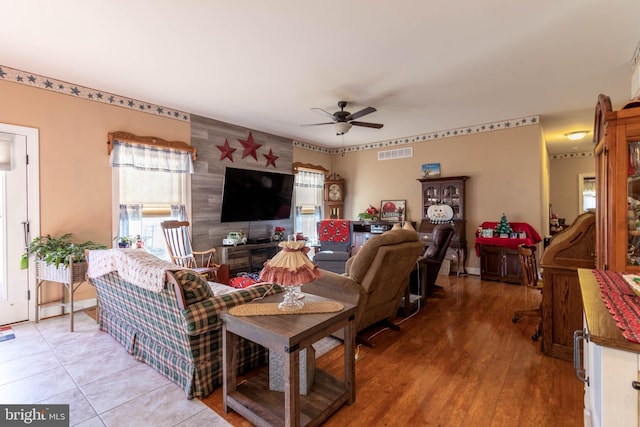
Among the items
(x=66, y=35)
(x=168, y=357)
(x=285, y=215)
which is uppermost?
(x=66, y=35)

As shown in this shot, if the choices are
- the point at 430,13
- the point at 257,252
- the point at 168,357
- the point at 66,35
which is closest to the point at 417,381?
the point at 168,357


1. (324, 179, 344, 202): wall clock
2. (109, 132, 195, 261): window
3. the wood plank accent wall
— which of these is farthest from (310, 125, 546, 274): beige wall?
(109, 132, 195, 261): window

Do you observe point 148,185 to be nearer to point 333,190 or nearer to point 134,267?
point 134,267

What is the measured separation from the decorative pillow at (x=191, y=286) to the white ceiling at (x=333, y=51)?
74.9 inches

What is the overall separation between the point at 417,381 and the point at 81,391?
2.29 meters

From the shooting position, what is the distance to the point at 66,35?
254 cm

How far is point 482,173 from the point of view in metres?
5.40

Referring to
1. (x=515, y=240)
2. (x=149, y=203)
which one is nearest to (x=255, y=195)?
(x=149, y=203)

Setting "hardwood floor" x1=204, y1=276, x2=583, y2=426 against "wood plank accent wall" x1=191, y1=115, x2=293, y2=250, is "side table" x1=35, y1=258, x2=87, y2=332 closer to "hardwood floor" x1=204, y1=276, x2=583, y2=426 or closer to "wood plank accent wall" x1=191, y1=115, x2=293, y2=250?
"wood plank accent wall" x1=191, y1=115, x2=293, y2=250

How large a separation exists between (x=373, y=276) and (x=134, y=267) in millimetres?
1794

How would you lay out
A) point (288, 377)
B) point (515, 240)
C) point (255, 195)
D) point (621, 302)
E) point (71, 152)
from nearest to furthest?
point (621, 302) < point (288, 377) < point (71, 152) < point (515, 240) < point (255, 195)

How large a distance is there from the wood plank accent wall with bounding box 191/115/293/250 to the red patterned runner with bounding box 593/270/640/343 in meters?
4.63

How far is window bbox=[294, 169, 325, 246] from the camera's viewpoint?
6520mm

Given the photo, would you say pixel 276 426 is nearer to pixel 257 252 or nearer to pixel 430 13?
pixel 430 13
